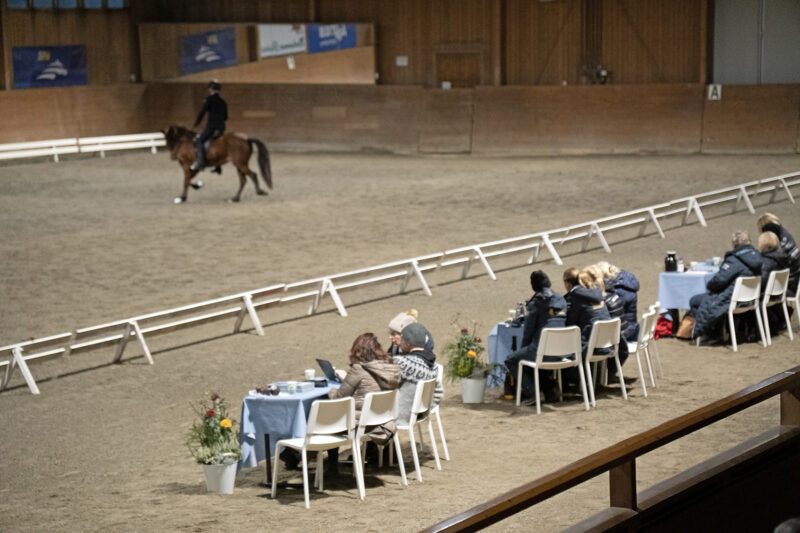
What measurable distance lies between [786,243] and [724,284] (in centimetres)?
93

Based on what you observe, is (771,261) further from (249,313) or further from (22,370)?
(22,370)

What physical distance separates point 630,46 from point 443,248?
13.2 m

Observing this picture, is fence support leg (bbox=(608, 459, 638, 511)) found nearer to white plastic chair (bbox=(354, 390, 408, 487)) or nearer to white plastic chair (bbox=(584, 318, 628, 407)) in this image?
white plastic chair (bbox=(354, 390, 408, 487))

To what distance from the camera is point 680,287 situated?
11547mm

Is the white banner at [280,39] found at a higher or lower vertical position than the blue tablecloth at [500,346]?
higher

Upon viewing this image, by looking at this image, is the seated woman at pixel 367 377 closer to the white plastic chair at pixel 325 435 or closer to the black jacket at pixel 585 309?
the white plastic chair at pixel 325 435

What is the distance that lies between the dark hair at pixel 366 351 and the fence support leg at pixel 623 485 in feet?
13.1

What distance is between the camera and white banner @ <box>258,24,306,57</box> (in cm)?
2983

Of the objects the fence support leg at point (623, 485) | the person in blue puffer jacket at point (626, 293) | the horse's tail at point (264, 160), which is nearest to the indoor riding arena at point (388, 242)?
the fence support leg at point (623, 485)

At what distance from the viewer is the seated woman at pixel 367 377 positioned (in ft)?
25.6

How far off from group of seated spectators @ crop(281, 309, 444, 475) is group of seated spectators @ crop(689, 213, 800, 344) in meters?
3.47

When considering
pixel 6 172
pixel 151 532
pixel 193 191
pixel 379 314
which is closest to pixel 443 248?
pixel 379 314

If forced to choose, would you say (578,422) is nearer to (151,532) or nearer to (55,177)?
(151,532)

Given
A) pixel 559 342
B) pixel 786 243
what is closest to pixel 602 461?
pixel 559 342
